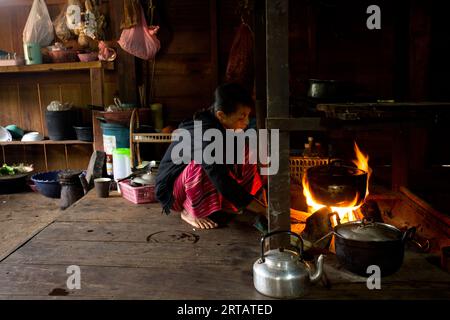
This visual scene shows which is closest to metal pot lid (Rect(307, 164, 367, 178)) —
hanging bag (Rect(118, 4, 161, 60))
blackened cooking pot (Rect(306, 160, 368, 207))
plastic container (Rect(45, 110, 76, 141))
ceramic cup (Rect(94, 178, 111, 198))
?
blackened cooking pot (Rect(306, 160, 368, 207))

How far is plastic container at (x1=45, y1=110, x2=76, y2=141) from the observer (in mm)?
6895

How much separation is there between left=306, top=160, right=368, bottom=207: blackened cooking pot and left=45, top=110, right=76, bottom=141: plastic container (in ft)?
14.4

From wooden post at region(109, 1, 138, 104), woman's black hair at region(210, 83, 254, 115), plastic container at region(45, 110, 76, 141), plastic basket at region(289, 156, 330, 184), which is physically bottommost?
plastic basket at region(289, 156, 330, 184)

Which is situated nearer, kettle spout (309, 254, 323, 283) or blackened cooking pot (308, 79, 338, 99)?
kettle spout (309, 254, 323, 283)

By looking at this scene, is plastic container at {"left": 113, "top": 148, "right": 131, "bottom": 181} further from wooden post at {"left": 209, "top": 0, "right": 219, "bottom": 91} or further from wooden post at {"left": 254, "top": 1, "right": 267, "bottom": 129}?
wooden post at {"left": 254, "top": 1, "right": 267, "bottom": 129}

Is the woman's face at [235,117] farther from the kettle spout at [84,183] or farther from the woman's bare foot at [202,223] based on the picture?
the kettle spout at [84,183]

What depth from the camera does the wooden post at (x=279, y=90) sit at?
3002mm

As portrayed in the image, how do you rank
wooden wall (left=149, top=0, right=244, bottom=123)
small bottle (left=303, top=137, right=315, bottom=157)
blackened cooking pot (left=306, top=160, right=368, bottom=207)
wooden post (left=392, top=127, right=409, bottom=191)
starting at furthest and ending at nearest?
wooden wall (left=149, top=0, right=244, bottom=123) → small bottle (left=303, top=137, right=315, bottom=157) → wooden post (left=392, top=127, right=409, bottom=191) → blackened cooking pot (left=306, top=160, right=368, bottom=207)

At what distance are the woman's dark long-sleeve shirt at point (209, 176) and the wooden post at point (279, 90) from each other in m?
0.71

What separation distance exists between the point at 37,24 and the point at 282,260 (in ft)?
18.4

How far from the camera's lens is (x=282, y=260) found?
288 centimetres

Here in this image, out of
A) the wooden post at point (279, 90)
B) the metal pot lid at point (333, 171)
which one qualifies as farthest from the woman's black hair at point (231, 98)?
the wooden post at point (279, 90)

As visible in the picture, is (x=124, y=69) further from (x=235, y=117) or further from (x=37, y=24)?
(x=235, y=117)
